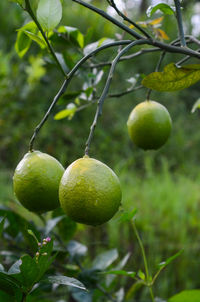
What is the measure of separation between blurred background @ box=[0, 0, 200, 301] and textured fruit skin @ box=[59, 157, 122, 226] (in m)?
0.46

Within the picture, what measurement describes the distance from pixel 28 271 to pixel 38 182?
151 mm

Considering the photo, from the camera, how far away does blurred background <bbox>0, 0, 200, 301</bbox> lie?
7.12 feet

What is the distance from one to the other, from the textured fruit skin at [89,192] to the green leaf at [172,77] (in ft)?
0.48

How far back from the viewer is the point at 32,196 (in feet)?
1.88

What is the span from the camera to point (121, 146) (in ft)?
13.3

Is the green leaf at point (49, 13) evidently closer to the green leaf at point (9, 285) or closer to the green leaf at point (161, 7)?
the green leaf at point (161, 7)

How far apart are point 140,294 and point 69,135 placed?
7.41 ft

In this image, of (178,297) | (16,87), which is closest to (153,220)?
(16,87)

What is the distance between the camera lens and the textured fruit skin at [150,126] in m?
0.77

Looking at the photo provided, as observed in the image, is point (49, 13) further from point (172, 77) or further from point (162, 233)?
point (162, 233)

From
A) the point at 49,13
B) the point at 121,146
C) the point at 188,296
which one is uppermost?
the point at 49,13

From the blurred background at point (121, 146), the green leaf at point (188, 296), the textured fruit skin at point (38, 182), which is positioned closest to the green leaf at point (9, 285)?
the textured fruit skin at point (38, 182)

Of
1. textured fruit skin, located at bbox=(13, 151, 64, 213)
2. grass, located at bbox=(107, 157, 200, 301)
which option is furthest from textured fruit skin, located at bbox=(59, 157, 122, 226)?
grass, located at bbox=(107, 157, 200, 301)

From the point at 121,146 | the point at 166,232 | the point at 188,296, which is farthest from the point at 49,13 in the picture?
the point at 121,146
